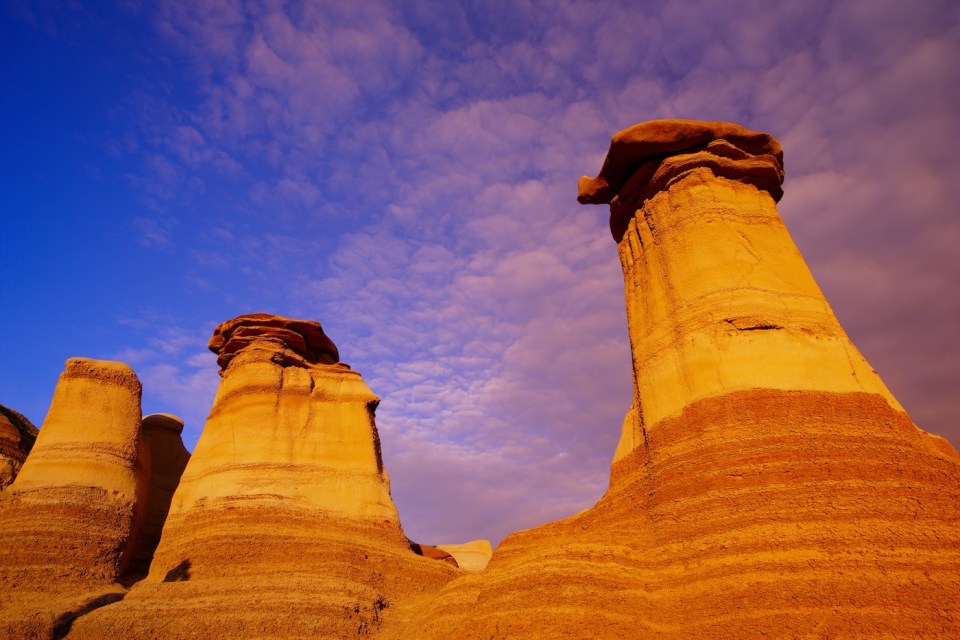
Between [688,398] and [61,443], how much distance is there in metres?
22.0

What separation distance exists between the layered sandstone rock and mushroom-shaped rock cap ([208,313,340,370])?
3862 mm

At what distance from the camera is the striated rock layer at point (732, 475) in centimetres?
905

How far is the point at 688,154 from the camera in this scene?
51.3 feet

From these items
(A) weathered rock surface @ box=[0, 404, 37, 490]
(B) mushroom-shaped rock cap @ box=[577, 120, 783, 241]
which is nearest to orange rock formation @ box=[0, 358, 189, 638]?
(A) weathered rock surface @ box=[0, 404, 37, 490]

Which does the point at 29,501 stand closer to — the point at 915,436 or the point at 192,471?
the point at 192,471

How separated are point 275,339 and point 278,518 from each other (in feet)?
27.5

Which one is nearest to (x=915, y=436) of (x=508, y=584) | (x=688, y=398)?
(x=688, y=398)

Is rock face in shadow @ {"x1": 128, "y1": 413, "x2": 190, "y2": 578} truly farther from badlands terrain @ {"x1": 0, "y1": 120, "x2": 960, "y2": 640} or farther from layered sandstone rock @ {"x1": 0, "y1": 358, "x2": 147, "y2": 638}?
layered sandstone rock @ {"x1": 0, "y1": 358, "x2": 147, "y2": 638}

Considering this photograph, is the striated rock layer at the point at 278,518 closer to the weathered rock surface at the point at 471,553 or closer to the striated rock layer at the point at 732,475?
the striated rock layer at the point at 732,475

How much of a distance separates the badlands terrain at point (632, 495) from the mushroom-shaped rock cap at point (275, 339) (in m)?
0.12

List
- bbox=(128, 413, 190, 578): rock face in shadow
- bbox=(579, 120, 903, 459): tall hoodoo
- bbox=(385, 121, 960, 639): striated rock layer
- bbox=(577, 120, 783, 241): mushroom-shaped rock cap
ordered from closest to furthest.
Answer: bbox=(385, 121, 960, 639): striated rock layer < bbox=(579, 120, 903, 459): tall hoodoo < bbox=(577, 120, 783, 241): mushroom-shaped rock cap < bbox=(128, 413, 190, 578): rock face in shadow

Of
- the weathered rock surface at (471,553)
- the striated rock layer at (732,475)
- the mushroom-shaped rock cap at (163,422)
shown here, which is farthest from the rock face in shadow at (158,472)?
the weathered rock surface at (471,553)

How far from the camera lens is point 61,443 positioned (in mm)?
22250

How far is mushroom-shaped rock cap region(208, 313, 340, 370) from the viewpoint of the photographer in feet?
84.9
